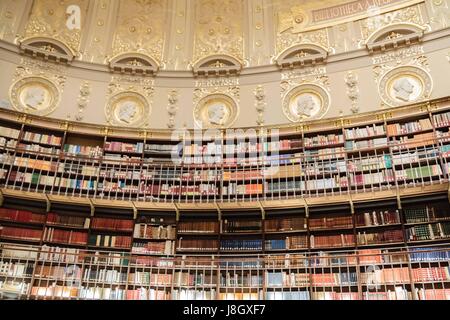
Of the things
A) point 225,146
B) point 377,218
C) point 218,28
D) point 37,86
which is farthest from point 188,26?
point 377,218

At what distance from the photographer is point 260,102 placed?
8758mm

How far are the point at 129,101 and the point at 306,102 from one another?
3654mm

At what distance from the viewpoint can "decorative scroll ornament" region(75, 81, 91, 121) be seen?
8519 mm

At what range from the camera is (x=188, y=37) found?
959 cm

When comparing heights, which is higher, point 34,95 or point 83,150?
point 34,95

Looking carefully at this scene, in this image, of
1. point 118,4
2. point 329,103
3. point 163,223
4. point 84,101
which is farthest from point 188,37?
point 163,223

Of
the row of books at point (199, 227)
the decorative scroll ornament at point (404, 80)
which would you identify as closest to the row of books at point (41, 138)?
the row of books at point (199, 227)

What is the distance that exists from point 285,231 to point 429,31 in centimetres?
468

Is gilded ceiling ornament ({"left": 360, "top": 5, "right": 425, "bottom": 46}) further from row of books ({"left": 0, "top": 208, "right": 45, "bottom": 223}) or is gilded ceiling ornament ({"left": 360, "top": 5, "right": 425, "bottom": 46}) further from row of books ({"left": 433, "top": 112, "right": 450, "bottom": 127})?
row of books ({"left": 0, "top": 208, "right": 45, "bottom": 223})

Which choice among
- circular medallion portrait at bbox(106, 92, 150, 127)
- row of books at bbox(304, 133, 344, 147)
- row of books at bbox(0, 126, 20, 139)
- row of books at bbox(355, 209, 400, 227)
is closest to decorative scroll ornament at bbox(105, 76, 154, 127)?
circular medallion portrait at bbox(106, 92, 150, 127)

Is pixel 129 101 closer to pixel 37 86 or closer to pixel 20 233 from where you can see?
pixel 37 86

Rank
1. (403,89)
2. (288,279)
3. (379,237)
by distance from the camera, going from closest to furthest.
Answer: (288,279)
(379,237)
(403,89)

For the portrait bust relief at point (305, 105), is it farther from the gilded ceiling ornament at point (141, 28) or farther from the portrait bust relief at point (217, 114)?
the gilded ceiling ornament at point (141, 28)
